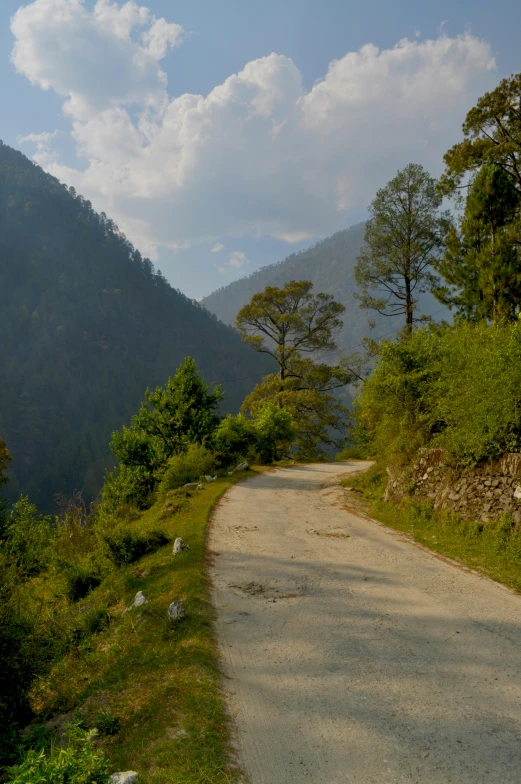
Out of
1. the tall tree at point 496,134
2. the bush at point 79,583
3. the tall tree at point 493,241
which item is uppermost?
the tall tree at point 496,134

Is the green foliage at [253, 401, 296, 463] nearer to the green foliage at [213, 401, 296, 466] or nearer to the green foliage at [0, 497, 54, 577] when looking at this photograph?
the green foliage at [213, 401, 296, 466]

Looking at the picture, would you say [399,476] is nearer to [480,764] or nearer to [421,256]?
[480,764]

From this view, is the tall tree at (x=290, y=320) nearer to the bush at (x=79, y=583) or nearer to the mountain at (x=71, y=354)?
the bush at (x=79, y=583)

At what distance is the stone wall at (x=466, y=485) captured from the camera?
28.4 ft

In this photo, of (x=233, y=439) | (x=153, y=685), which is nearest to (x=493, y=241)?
(x=233, y=439)

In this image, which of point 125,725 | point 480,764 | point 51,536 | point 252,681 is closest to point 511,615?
point 480,764

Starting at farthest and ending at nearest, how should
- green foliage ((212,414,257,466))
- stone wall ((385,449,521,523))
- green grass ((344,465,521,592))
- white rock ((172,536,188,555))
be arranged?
green foliage ((212,414,257,466)), white rock ((172,536,188,555)), stone wall ((385,449,521,523)), green grass ((344,465,521,592))

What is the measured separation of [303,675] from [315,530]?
6.04 metres

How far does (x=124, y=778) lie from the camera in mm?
3275

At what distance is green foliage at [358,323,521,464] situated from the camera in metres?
8.98

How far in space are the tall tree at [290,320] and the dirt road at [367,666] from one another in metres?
23.2

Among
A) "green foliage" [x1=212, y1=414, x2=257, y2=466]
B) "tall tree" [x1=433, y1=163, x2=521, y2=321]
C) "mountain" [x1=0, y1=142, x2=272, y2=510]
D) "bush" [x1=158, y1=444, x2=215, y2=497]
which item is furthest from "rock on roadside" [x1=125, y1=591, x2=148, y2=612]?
"mountain" [x1=0, y1=142, x2=272, y2=510]

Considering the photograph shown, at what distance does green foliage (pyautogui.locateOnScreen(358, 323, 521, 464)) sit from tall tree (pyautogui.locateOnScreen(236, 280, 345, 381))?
16769 millimetres

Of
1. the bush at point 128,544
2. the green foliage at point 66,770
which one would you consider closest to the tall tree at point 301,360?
the bush at point 128,544
